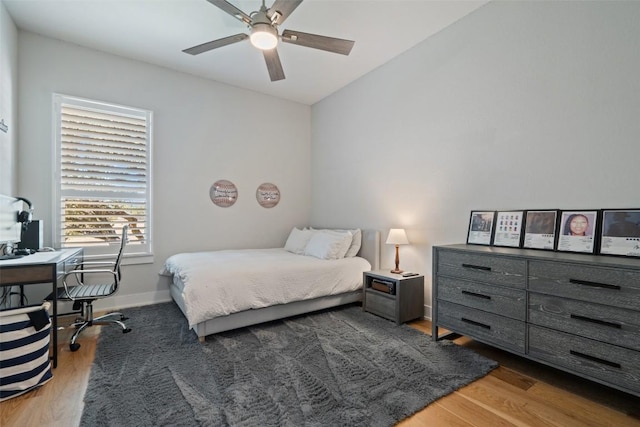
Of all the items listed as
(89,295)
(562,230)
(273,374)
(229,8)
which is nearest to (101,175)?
(89,295)

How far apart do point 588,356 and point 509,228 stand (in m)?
1.03

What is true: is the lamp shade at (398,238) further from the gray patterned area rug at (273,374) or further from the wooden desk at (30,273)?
the wooden desk at (30,273)

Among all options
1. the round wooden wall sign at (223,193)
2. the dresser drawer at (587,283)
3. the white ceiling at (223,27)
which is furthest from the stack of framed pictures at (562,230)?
the round wooden wall sign at (223,193)

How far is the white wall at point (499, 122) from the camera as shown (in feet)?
6.56

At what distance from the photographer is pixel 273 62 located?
106 inches

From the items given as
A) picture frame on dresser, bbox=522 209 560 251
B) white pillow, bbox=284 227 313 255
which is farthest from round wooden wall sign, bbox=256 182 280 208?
picture frame on dresser, bbox=522 209 560 251

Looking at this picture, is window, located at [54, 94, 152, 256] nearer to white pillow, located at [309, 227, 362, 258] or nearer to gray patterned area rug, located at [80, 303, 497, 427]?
gray patterned area rug, located at [80, 303, 497, 427]

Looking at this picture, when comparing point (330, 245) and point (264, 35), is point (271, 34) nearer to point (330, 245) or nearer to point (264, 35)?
point (264, 35)

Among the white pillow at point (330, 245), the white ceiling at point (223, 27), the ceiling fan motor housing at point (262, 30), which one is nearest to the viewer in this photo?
the ceiling fan motor housing at point (262, 30)

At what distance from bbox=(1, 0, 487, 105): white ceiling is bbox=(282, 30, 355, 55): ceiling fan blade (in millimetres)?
498

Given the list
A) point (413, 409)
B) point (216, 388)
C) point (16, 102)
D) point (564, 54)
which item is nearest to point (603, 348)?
point (413, 409)

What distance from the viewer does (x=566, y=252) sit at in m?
2.11

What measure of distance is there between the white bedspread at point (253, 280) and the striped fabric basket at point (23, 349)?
2.90 ft

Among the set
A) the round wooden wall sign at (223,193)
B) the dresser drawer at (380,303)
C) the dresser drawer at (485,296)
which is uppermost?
the round wooden wall sign at (223,193)
